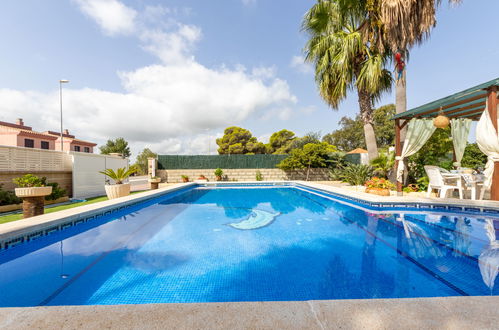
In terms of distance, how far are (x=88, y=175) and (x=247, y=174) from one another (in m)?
9.40

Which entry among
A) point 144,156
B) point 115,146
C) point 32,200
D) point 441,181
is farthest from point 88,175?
point 115,146

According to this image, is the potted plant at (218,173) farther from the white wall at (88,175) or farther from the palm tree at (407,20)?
the palm tree at (407,20)

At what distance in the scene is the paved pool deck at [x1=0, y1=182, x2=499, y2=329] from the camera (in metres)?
1.26

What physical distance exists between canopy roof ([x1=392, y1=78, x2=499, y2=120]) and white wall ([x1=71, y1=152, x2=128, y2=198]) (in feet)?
40.5

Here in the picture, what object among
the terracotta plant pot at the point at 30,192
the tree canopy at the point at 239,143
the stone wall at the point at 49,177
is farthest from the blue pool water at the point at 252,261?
the tree canopy at the point at 239,143

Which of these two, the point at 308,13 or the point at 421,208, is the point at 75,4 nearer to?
the point at 308,13

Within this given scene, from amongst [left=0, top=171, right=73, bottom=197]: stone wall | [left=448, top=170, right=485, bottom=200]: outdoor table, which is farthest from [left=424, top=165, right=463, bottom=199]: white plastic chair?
[left=0, top=171, right=73, bottom=197]: stone wall

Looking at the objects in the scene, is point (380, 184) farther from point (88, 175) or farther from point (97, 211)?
point (88, 175)

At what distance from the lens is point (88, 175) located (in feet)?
29.9

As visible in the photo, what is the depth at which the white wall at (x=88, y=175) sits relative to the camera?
27.9 ft

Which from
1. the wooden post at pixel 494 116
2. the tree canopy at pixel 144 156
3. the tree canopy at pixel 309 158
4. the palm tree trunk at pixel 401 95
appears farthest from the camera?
the tree canopy at pixel 144 156

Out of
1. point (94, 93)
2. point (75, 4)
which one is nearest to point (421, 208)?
point (75, 4)

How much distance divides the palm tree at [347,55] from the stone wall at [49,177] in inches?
461

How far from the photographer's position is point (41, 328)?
1.25m
